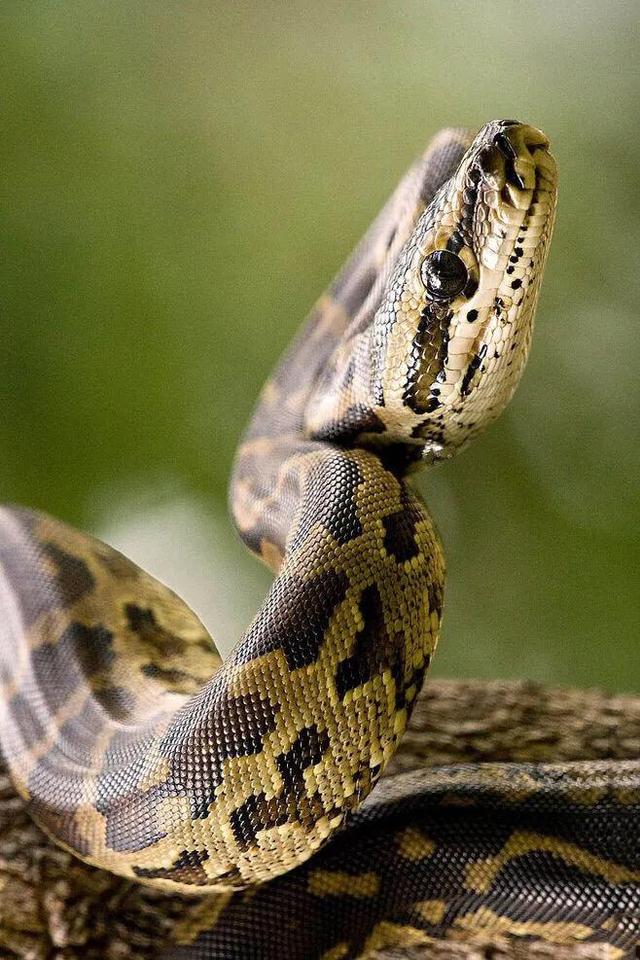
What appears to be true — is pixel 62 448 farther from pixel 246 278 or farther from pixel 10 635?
pixel 10 635

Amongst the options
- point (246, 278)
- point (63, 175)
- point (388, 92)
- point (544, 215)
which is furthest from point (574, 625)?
point (63, 175)

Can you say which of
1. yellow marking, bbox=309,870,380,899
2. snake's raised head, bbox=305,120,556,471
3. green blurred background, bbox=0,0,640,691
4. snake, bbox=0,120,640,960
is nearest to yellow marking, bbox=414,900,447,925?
snake, bbox=0,120,640,960

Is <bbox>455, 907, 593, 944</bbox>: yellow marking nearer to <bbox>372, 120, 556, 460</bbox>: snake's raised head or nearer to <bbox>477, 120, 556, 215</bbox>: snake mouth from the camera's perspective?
<bbox>372, 120, 556, 460</bbox>: snake's raised head

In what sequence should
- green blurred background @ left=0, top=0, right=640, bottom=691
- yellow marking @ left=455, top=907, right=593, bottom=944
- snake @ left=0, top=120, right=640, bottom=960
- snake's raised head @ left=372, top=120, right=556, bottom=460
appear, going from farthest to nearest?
green blurred background @ left=0, top=0, right=640, bottom=691
yellow marking @ left=455, top=907, right=593, bottom=944
snake's raised head @ left=372, top=120, right=556, bottom=460
snake @ left=0, top=120, right=640, bottom=960

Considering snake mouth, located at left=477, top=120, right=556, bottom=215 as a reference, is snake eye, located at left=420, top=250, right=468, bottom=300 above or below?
below

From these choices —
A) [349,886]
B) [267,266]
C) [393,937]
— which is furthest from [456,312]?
[267,266]

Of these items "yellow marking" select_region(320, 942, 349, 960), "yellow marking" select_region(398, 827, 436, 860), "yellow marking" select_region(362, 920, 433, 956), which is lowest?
"yellow marking" select_region(320, 942, 349, 960)

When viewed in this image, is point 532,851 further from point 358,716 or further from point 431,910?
point 358,716
